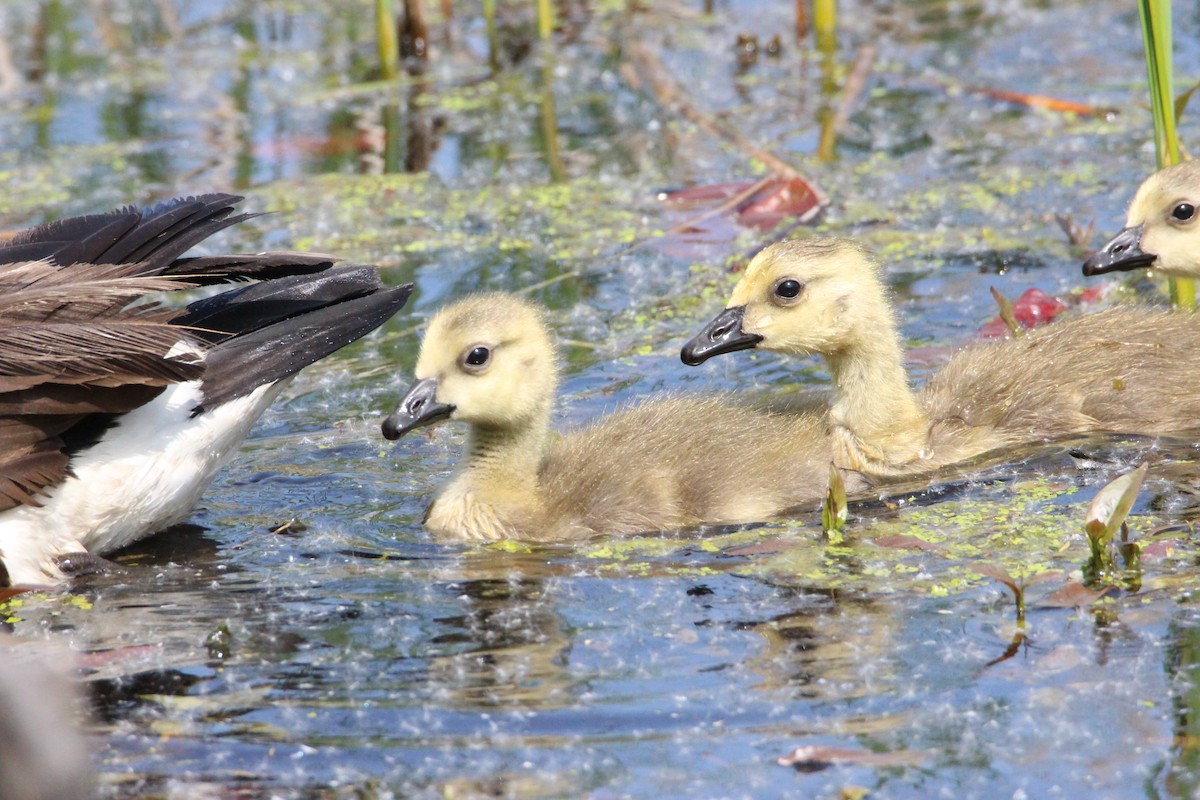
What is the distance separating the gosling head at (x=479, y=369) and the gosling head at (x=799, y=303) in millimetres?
511

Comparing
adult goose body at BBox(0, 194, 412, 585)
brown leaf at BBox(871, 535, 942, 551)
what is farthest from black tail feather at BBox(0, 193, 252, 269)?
brown leaf at BBox(871, 535, 942, 551)

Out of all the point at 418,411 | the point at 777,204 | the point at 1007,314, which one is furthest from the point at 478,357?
the point at 777,204

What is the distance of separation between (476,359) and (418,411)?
0.24 meters

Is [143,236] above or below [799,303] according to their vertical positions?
above

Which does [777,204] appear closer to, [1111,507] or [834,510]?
[834,510]

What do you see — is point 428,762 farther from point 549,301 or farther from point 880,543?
point 549,301

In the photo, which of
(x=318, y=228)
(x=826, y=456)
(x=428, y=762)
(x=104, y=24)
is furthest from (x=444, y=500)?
(x=104, y=24)

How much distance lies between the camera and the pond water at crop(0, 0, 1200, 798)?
12.1 ft

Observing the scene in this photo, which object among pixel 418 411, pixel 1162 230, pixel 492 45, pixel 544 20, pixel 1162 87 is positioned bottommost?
pixel 418 411

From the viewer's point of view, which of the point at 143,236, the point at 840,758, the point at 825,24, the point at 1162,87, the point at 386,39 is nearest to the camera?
the point at 840,758

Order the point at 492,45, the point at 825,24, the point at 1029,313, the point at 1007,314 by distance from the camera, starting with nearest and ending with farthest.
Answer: the point at 1007,314 < the point at 1029,313 < the point at 825,24 < the point at 492,45

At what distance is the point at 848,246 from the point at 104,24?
8107 mm

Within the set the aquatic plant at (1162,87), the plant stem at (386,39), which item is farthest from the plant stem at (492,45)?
the aquatic plant at (1162,87)

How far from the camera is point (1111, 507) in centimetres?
434
